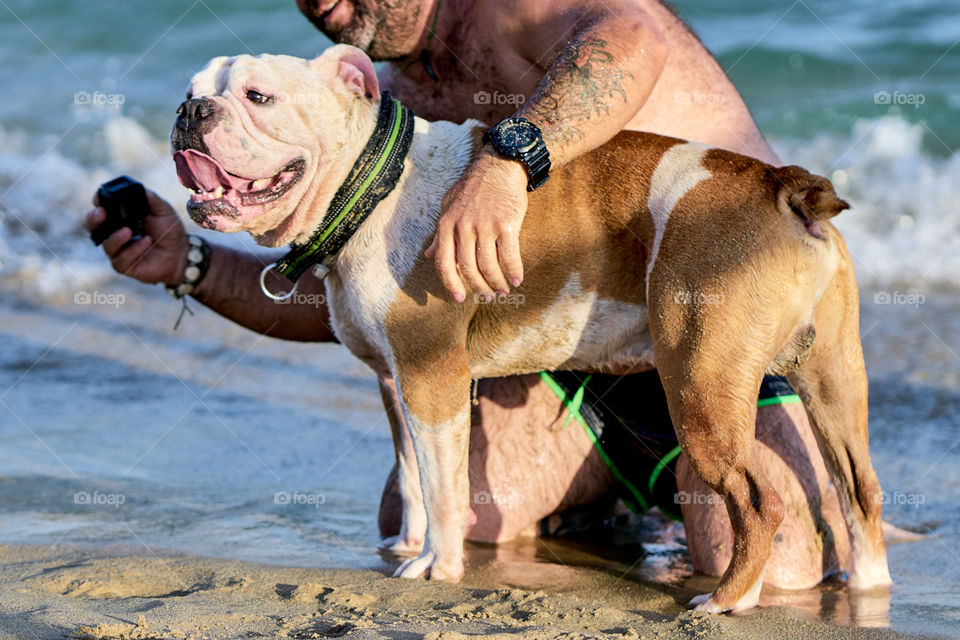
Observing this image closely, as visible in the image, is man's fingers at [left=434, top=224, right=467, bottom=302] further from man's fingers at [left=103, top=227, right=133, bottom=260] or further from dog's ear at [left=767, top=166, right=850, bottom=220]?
man's fingers at [left=103, top=227, right=133, bottom=260]

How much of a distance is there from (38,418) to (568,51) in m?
3.04

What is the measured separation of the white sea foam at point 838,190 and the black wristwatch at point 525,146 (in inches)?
157

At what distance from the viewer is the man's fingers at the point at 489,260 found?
9.62 ft

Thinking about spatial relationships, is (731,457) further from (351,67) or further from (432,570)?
(351,67)

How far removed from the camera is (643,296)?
3.20 meters

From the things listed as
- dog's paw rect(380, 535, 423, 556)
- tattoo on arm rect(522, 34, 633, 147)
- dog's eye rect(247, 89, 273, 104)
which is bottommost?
dog's paw rect(380, 535, 423, 556)

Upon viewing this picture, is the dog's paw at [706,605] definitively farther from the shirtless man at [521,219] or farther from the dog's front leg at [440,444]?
the dog's front leg at [440,444]

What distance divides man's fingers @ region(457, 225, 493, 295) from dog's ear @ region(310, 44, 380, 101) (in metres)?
0.56

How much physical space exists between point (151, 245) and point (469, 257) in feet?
5.43

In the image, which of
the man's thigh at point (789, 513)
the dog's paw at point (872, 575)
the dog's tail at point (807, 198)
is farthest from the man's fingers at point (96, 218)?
the dog's paw at point (872, 575)

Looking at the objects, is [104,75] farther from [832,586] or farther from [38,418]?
[832,586]

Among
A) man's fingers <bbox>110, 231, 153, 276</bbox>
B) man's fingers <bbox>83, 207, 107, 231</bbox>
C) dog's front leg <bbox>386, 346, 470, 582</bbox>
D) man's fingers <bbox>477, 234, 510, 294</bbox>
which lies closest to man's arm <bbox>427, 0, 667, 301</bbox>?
man's fingers <bbox>477, 234, 510, 294</bbox>

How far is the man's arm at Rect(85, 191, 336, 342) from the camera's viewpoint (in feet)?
13.4

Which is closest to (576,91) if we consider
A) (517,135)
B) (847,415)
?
(517,135)
